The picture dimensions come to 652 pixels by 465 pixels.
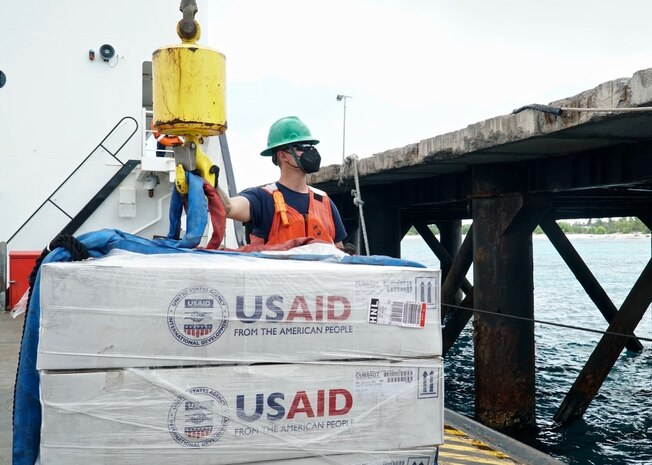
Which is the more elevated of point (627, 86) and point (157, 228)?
point (627, 86)

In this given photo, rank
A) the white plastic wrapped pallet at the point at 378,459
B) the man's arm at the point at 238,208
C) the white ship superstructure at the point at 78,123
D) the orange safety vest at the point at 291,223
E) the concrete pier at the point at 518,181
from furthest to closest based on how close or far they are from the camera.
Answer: the white ship superstructure at the point at 78,123 < the concrete pier at the point at 518,181 < the orange safety vest at the point at 291,223 < the man's arm at the point at 238,208 < the white plastic wrapped pallet at the point at 378,459

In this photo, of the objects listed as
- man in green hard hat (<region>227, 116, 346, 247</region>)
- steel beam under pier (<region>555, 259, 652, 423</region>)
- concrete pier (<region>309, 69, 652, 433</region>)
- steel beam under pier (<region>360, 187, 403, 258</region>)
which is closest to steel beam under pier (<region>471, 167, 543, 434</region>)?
concrete pier (<region>309, 69, 652, 433</region>)

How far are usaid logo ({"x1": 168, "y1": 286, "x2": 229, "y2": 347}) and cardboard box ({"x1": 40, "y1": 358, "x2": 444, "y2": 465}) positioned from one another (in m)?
0.11

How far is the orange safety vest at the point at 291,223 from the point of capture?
3.22 metres

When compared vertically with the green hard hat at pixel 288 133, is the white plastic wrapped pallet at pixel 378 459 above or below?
below

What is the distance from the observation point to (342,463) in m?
2.39

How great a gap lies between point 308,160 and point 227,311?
1.22 metres

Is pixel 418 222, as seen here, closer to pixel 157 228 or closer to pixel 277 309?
pixel 157 228

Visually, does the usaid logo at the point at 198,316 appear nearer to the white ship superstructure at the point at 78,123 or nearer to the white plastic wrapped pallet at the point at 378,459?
the white plastic wrapped pallet at the point at 378,459

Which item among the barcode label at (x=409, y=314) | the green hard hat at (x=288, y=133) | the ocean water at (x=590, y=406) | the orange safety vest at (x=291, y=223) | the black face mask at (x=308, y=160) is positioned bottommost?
the ocean water at (x=590, y=406)

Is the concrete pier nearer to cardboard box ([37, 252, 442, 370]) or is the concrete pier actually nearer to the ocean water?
the ocean water

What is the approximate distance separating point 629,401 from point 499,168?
16.3 feet

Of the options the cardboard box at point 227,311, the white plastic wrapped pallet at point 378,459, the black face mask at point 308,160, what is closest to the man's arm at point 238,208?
the black face mask at point 308,160

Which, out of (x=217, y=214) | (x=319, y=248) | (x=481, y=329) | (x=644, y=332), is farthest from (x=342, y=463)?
(x=644, y=332)
